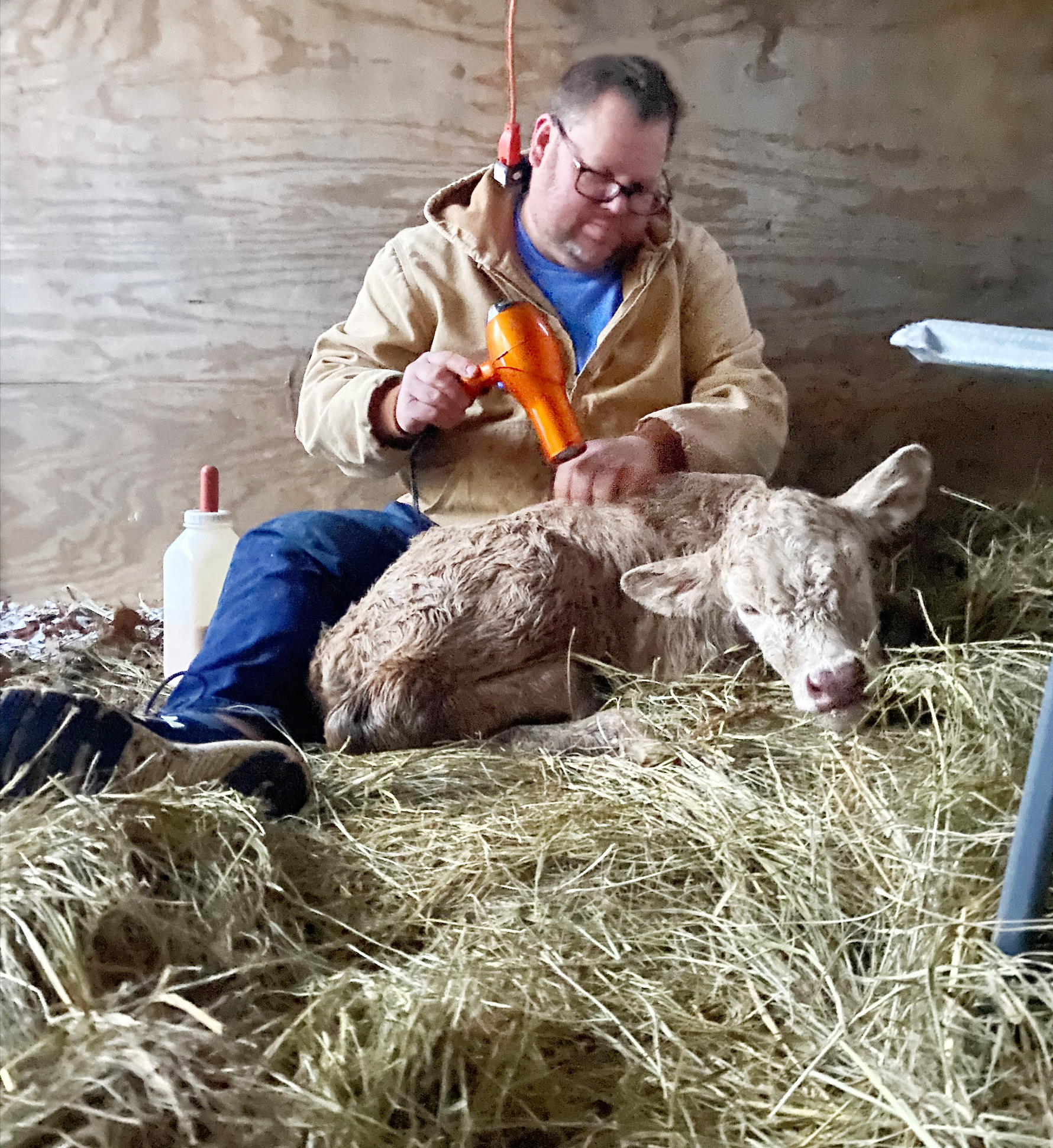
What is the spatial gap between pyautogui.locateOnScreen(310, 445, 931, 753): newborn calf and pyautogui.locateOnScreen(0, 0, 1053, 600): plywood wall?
1081 mm

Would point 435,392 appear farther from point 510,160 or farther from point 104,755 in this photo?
point 104,755

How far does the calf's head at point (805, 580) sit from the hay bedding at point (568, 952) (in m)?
0.11

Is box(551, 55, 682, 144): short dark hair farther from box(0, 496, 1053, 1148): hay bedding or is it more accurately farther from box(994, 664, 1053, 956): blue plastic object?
box(994, 664, 1053, 956): blue plastic object

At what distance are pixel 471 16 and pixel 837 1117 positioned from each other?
Answer: 124 inches

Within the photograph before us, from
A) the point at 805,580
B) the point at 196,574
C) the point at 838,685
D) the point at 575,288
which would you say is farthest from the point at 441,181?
the point at 838,685

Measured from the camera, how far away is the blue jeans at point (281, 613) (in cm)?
222

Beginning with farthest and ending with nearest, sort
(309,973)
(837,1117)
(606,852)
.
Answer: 1. (606,852)
2. (309,973)
3. (837,1117)

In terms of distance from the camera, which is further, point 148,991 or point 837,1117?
point 148,991

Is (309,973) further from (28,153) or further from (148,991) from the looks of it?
(28,153)

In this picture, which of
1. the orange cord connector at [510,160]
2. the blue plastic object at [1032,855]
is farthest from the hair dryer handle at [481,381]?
the blue plastic object at [1032,855]

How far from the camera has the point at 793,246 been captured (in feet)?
10.3

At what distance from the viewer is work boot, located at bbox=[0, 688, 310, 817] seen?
1510 millimetres

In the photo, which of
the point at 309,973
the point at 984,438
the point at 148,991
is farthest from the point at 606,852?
the point at 984,438

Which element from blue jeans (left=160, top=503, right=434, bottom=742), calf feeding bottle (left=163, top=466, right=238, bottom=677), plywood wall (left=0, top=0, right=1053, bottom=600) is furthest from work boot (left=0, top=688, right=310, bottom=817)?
plywood wall (left=0, top=0, right=1053, bottom=600)
